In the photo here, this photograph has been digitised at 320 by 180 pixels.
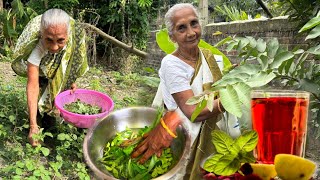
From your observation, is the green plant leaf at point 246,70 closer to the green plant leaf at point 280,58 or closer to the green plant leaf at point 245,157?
the green plant leaf at point 280,58

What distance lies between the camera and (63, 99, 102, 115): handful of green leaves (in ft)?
4.66

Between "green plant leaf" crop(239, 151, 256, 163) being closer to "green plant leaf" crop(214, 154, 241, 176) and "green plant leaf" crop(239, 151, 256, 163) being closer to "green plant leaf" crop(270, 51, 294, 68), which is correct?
"green plant leaf" crop(214, 154, 241, 176)

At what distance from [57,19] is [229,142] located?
1.20 m

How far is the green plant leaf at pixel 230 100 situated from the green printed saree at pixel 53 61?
1368 millimetres

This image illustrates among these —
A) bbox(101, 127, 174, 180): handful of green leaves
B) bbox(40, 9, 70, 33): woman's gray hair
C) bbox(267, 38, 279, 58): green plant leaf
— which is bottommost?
bbox(40, 9, 70, 33): woman's gray hair

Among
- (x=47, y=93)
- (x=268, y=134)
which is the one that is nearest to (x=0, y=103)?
(x=47, y=93)

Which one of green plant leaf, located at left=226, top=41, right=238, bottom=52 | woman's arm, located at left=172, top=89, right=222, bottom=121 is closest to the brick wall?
green plant leaf, located at left=226, top=41, right=238, bottom=52

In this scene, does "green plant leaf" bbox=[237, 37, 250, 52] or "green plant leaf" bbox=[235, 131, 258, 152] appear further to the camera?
"green plant leaf" bbox=[237, 37, 250, 52]

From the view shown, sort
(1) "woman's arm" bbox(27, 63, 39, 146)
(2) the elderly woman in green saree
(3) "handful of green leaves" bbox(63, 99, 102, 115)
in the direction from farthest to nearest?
(1) "woman's arm" bbox(27, 63, 39, 146), (2) the elderly woman in green saree, (3) "handful of green leaves" bbox(63, 99, 102, 115)

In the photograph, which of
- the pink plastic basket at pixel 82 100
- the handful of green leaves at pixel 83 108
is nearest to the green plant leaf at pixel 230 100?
the pink plastic basket at pixel 82 100

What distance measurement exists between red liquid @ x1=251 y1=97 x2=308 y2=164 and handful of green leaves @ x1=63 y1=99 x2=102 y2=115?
999 mm

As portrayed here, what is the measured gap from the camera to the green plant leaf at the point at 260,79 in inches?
18.4

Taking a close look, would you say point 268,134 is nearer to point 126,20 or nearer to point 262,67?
Result: point 262,67

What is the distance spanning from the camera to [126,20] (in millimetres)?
3178
